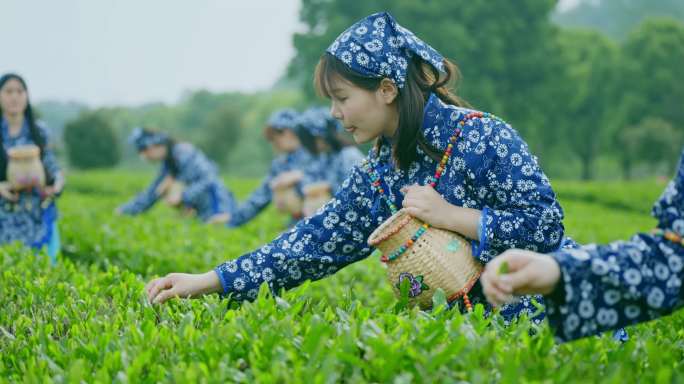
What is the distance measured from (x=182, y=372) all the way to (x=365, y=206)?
1.17 meters

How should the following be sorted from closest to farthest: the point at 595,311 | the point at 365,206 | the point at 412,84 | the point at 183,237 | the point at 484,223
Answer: the point at 595,311 → the point at 484,223 → the point at 412,84 → the point at 365,206 → the point at 183,237

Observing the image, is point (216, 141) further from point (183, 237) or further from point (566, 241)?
point (566, 241)

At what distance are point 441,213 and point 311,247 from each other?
601 millimetres

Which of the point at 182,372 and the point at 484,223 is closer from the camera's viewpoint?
the point at 182,372

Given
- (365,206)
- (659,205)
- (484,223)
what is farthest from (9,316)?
(659,205)

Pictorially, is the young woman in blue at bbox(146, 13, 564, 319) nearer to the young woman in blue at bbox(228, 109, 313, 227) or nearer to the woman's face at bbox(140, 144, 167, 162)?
the young woman in blue at bbox(228, 109, 313, 227)

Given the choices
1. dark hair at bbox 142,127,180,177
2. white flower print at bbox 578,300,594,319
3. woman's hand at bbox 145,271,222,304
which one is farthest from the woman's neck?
white flower print at bbox 578,300,594,319

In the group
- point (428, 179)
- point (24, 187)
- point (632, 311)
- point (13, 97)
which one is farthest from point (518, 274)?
point (13, 97)

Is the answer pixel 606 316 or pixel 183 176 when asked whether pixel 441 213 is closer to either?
pixel 606 316

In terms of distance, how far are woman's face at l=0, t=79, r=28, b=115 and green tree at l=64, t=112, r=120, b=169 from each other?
25994mm

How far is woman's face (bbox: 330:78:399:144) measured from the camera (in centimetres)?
270

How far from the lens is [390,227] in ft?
8.30

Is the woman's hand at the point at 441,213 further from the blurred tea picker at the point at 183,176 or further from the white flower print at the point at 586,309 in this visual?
the blurred tea picker at the point at 183,176

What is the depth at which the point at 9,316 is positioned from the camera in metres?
2.99
